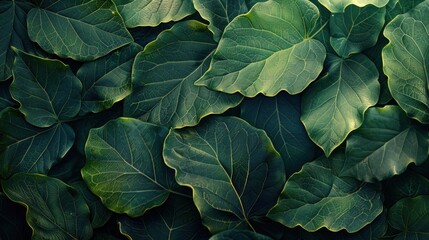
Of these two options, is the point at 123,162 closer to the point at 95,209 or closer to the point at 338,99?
the point at 95,209

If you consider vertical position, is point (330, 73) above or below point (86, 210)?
above

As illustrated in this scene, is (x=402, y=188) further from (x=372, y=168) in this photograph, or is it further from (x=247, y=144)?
(x=247, y=144)

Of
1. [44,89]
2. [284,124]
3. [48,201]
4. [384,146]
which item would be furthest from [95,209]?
[384,146]

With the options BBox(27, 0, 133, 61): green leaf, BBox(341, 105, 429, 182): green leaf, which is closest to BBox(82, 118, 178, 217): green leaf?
BBox(27, 0, 133, 61): green leaf

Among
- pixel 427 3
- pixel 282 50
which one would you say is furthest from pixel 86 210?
pixel 427 3

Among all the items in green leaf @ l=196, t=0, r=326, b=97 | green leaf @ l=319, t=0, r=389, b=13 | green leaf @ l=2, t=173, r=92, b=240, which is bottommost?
green leaf @ l=2, t=173, r=92, b=240

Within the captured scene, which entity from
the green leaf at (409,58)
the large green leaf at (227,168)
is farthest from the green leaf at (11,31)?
the green leaf at (409,58)

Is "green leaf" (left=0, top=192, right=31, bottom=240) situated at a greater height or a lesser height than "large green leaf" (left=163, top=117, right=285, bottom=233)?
lesser

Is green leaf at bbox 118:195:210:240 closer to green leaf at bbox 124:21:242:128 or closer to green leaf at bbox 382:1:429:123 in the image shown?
green leaf at bbox 124:21:242:128
